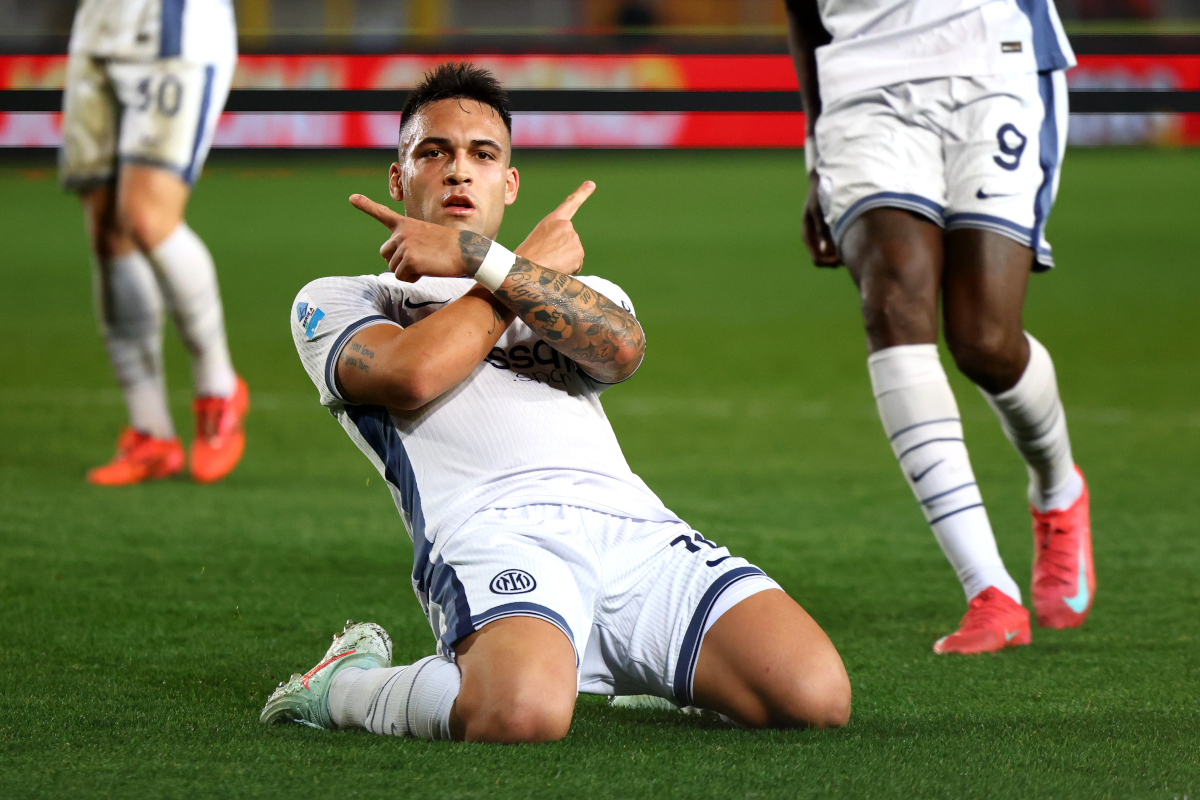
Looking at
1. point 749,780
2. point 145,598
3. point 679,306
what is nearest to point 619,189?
point 679,306

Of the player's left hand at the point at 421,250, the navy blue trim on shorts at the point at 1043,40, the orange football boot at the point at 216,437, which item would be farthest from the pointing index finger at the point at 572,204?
the orange football boot at the point at 216,437

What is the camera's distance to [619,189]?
16766 mm

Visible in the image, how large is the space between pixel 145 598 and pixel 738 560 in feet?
4.62

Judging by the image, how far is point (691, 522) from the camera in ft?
13.1

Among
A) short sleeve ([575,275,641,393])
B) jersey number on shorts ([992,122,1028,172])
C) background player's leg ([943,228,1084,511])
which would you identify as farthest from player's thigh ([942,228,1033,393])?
short sleeve ([575,275,641,393])

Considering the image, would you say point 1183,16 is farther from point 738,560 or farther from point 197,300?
point 738,560

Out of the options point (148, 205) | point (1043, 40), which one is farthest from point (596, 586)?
point (148, 205)

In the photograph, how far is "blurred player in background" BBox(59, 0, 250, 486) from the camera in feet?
15.6

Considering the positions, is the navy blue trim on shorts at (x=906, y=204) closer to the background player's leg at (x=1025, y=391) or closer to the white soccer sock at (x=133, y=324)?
the background player's leg at (x=1025, y=391)

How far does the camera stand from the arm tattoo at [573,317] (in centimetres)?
223

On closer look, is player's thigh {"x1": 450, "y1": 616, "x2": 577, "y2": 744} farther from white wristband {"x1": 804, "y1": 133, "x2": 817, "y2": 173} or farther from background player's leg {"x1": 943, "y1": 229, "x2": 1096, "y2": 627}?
white wristband {"x1": 804, "y1": 133, "x2": 817, "y2": 173}

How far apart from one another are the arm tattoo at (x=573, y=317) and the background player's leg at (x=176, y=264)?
2.73 meters

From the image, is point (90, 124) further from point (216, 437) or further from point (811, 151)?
point (811, 151)

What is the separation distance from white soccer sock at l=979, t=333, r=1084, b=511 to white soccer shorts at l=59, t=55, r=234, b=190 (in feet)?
9.80
